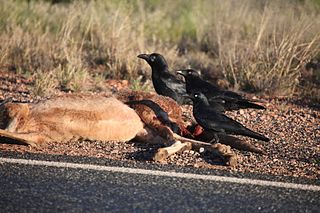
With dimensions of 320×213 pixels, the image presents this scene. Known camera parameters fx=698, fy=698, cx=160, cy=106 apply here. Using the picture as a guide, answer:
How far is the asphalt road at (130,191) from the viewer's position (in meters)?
4.84

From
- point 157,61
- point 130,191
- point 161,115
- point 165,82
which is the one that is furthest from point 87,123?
point 157,61

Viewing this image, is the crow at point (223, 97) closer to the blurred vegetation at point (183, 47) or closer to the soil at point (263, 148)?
the soil at point (263, 148)

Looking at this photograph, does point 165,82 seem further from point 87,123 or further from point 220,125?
point 87,123

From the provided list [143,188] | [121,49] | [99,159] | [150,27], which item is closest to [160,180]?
[143,188]

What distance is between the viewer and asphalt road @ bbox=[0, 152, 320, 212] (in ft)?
15.9

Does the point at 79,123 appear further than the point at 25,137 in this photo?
Yes

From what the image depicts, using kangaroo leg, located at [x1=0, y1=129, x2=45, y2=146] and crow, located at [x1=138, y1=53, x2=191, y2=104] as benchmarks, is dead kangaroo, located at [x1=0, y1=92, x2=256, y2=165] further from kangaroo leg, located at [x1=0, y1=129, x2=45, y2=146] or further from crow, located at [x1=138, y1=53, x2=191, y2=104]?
crow, located at [x1=138, y1=53, x2=191, y2=104]

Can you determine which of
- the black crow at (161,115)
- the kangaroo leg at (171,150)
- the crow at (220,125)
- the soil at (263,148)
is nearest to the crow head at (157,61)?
the soil at (263,148)

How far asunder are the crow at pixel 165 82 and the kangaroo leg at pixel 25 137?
283 centimetres

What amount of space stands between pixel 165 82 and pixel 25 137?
308 centimetres

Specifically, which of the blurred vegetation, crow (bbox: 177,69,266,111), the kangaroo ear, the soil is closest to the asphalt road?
the soil

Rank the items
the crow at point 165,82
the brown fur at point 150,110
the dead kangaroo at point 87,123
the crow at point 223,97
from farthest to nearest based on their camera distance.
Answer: the crow at point 165,82 → the crow at point 223,97 → the brown fur at point 150,110 → the dead kangaroo at point 87,123

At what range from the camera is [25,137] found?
646cm

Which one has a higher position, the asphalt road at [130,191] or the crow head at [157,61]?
the asphalt road at [130,191]
